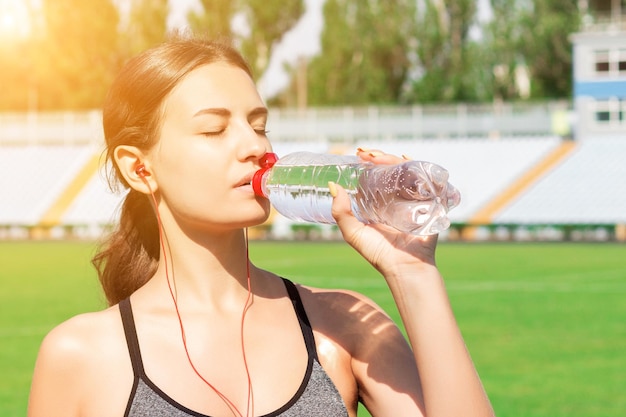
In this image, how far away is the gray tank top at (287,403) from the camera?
2.62m

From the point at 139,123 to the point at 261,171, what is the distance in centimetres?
34

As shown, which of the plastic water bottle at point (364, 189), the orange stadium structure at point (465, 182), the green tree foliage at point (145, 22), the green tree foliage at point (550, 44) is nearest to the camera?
the plastic water bottle at point (364, 189)

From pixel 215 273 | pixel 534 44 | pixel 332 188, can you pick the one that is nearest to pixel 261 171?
pixel 332 188

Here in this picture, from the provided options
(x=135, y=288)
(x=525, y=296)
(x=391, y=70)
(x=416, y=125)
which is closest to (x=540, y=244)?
(x=416, y=125)

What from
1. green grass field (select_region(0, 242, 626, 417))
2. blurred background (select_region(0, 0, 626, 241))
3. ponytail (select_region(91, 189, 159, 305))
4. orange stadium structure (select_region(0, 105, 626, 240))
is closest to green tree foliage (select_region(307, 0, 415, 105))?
blurred background (select_region(0, 0, 626, 241))

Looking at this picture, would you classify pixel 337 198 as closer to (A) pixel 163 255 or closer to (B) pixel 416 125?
(A) pixel 163 255

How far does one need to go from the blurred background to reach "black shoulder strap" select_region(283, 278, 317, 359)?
26.1 meters

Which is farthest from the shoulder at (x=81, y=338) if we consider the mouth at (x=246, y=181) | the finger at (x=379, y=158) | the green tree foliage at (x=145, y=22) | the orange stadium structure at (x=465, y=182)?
the green tree foliage at (x=145, y=22)

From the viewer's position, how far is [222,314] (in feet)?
9.52

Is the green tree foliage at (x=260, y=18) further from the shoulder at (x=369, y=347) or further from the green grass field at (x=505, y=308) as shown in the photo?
the shoulder at (x=369, y=347)

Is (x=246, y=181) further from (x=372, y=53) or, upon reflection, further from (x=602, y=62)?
(x=372, y=53)

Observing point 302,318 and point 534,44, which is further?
point 534,44

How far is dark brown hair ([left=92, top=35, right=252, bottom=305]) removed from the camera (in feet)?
9.25

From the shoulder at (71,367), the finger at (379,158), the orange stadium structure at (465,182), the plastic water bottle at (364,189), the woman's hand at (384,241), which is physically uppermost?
the finger at (379,158)
